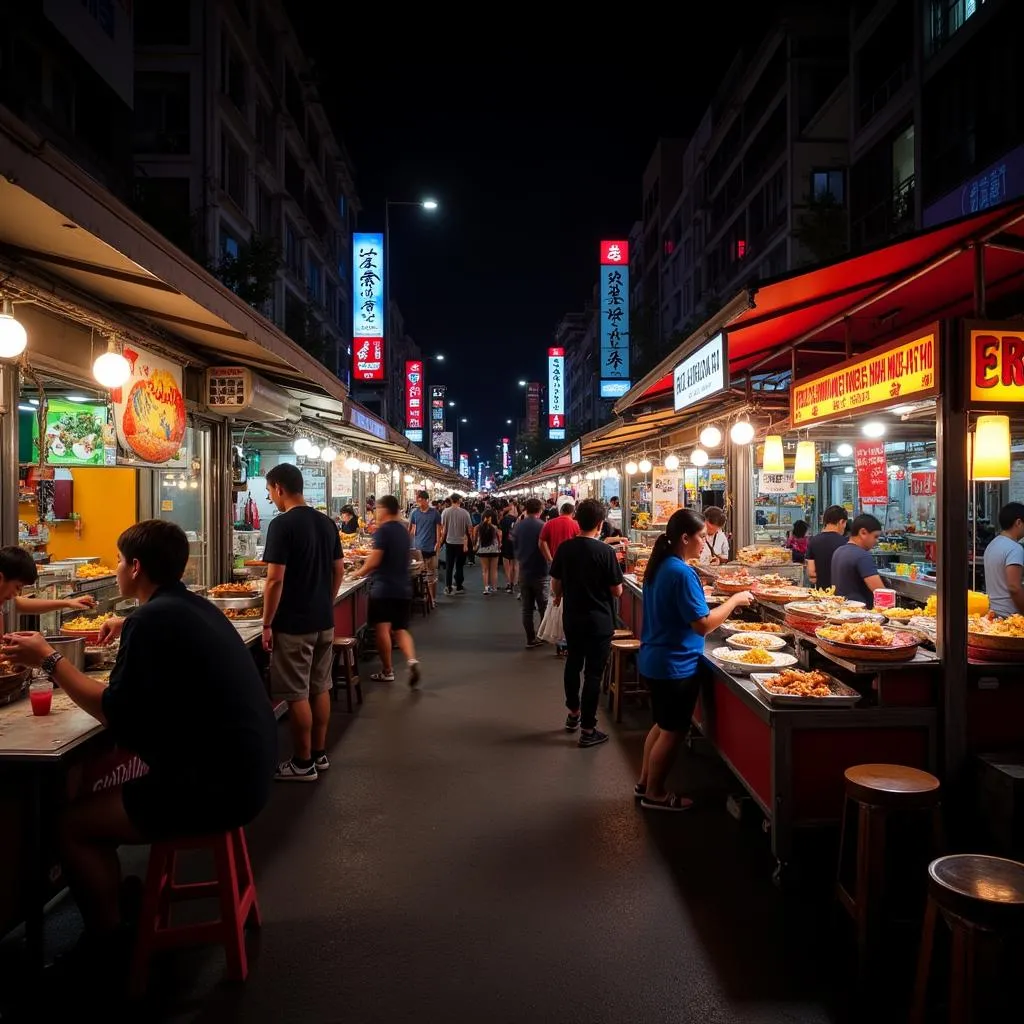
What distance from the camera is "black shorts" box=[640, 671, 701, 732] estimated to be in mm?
5219

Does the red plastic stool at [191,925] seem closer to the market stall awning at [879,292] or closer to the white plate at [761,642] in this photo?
the white plate at [761,642]

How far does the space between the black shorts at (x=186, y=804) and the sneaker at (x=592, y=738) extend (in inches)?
162

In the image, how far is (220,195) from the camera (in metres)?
23.9

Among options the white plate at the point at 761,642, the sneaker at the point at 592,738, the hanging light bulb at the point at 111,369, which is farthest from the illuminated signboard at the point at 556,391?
the hanging light bulb at the point at 111,369

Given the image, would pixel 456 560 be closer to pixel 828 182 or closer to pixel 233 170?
pixel 233 170

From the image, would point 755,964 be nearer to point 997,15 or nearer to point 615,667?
point 615,667

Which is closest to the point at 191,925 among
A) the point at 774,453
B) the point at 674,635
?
the point at 674,635

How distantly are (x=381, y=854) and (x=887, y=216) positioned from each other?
2235 cm

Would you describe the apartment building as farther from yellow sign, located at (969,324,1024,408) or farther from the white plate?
yellow sign, located at (969,324,1024,408)

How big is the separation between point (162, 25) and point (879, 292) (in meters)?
26.0

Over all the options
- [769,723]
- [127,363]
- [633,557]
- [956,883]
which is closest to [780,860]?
[769,723]

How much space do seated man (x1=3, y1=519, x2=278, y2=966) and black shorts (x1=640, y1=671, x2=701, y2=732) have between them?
2876mm

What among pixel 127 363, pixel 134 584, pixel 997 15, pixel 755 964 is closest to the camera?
pixel 134 584

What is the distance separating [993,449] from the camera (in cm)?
500
